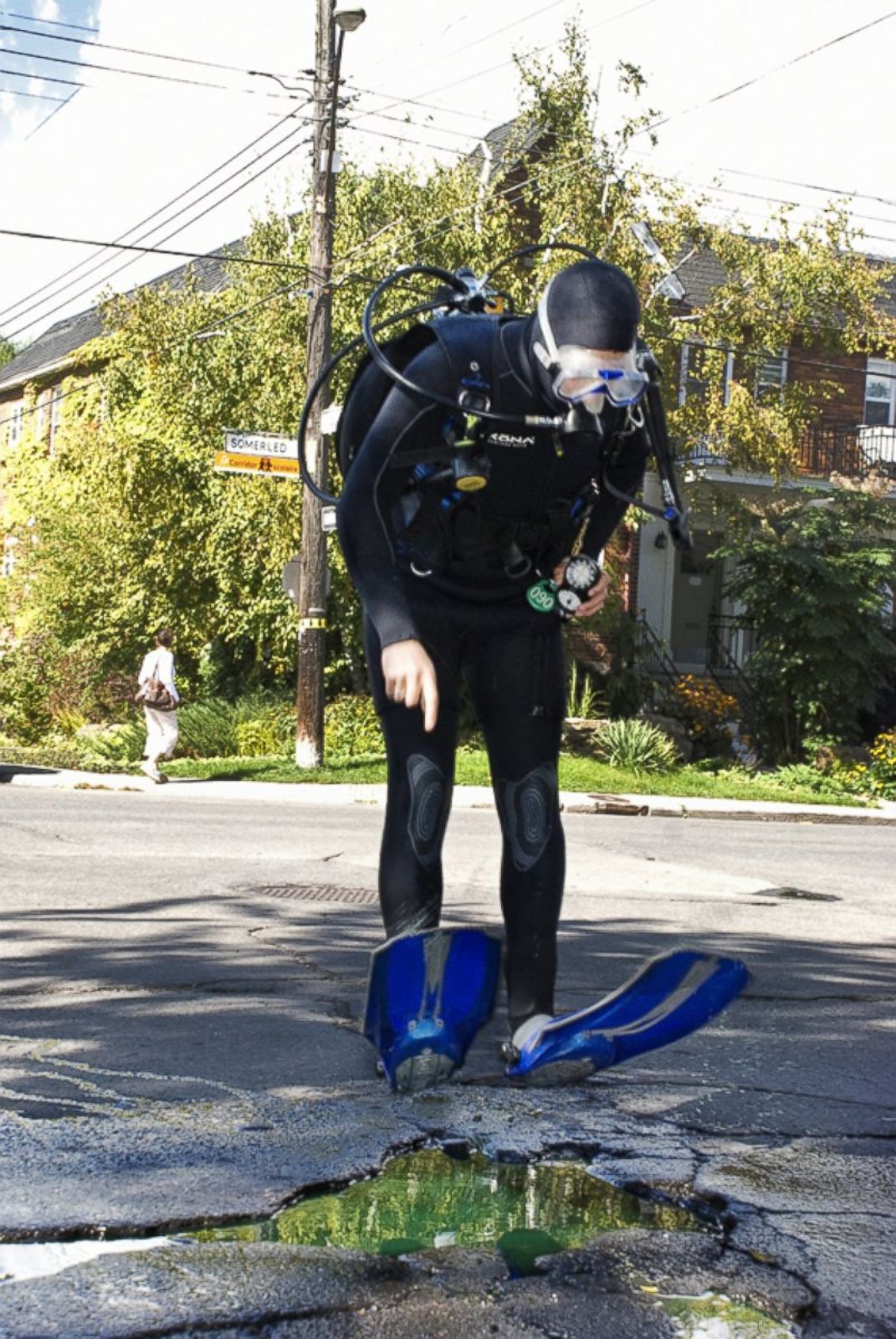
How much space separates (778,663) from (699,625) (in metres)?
7.35

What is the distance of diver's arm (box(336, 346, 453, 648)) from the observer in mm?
3666

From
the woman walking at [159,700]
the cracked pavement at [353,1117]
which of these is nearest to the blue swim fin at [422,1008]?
the cracked pavement at [353,1117]

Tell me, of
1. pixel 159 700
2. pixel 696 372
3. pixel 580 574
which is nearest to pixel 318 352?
pixel 159 700

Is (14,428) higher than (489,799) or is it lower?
higher

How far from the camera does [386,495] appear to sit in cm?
373

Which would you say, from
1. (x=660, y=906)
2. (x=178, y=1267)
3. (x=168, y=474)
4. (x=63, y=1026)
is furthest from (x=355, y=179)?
(x=178, y=1267)

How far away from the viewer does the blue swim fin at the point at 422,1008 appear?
3426mm

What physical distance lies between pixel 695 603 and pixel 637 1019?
85.4ft

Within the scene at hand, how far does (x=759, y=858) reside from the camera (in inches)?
426

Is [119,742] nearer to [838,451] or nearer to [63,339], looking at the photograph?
[838,451]

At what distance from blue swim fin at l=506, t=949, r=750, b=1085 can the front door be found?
990 inches

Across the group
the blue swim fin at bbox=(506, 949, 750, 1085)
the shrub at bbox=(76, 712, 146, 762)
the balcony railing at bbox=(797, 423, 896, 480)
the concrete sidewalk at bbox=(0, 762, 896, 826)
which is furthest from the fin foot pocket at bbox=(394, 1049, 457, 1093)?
the balcony railing at bbox=(797, 423, 896, 480)

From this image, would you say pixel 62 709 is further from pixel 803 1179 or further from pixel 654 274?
pixel 803 1179

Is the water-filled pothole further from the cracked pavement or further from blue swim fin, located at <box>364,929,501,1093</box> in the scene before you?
blue swim fin, located at <box>364,929,501,1093</box>
